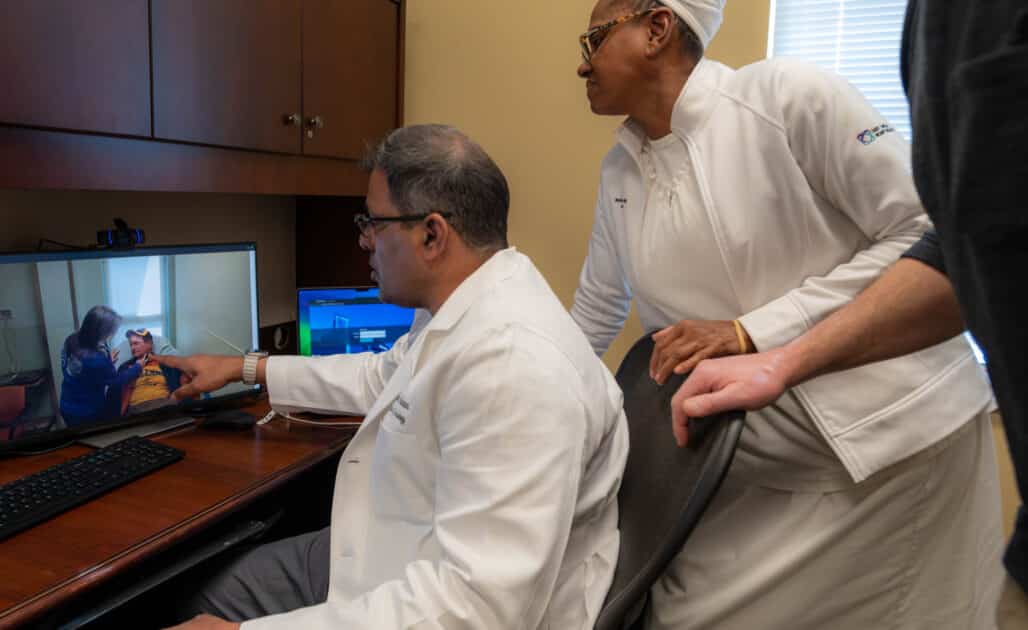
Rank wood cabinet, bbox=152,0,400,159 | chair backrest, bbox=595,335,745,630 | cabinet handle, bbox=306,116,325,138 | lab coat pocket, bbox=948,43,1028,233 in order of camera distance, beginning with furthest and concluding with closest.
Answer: cabinet handle, bbox=306,116,325,138, wood cabinet, bbox=152,0,400,159, chair backrest, bbox=595,335,745,630, lab coat pocket, bbox=948,43,1028,233

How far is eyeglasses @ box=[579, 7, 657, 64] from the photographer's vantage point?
4.66 ft

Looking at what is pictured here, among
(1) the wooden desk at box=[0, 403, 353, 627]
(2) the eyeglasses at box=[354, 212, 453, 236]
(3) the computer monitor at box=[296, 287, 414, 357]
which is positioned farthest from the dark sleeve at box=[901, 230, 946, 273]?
(3) the computer monitor at box=[296, 287, 414, 357]

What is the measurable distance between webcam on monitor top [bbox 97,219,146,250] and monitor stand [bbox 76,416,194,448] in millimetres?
396

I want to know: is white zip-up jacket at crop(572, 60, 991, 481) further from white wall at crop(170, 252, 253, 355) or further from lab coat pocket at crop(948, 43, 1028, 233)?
white wall at crop(170, 252, 253, 355)

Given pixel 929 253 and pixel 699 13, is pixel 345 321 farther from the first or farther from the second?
pixel 929 253

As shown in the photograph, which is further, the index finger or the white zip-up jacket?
the index finger

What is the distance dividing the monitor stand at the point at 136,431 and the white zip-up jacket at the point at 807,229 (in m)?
1.06

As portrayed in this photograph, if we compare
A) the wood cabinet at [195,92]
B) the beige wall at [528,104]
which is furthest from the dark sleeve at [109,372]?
the beige wall at [528,104]

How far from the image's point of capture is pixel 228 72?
1655mm

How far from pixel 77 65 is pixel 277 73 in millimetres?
539

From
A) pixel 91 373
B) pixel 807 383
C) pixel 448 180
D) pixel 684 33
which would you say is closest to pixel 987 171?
pixel 807 383

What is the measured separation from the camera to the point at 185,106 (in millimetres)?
1555

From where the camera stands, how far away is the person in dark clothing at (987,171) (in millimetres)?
312

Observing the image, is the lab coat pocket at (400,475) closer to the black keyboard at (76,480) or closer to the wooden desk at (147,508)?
the wooden desk at (147,508)
